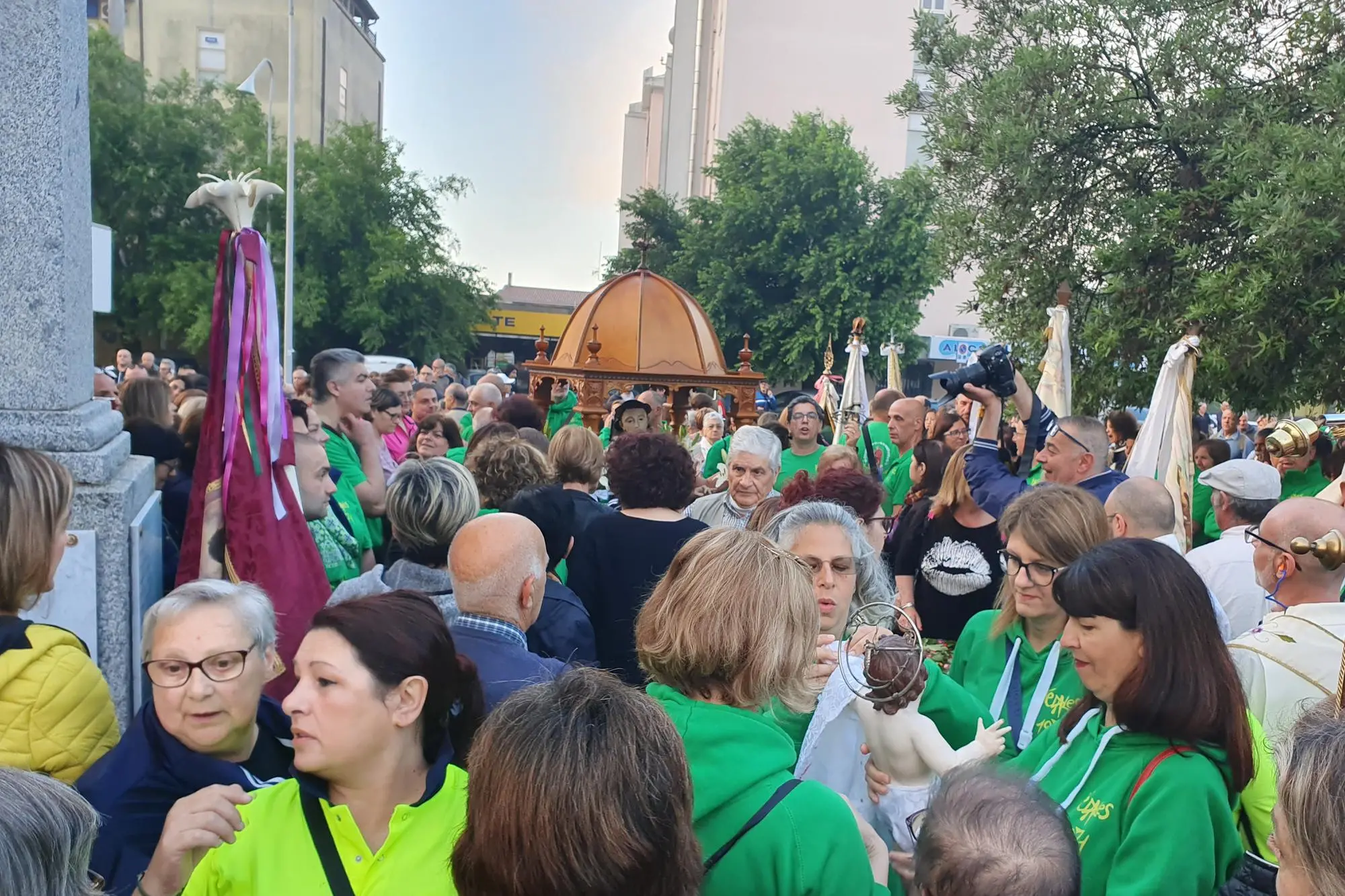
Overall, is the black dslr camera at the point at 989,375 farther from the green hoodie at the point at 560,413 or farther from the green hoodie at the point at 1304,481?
the green hoodie at the point at 560,413

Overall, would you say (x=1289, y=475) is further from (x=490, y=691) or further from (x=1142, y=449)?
(x=490, y=691)

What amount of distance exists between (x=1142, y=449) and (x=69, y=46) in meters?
6.67

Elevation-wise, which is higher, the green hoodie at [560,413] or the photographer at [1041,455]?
the photographer at [1041,455]

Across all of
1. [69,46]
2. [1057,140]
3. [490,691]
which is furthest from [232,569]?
[1057,140]

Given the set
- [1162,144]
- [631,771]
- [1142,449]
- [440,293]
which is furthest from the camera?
[440,293]

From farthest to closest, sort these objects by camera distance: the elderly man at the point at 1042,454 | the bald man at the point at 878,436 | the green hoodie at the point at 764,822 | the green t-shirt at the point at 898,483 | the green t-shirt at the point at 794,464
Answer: the bald man at the point at 878,436 < the green t-shirt at the point at 898,483 < the green t-shirt at the point at 794,464 < the elderly man at the point at 1042,454 < the green hoodie at the point at 764,822

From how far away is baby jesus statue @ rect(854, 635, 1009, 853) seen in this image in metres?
2.60

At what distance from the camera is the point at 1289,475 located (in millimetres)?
8172

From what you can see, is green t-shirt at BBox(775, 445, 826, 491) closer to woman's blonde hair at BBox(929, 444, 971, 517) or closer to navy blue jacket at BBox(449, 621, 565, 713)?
Result: woman's blonde hair at BBox(929, 444, 971, 517)

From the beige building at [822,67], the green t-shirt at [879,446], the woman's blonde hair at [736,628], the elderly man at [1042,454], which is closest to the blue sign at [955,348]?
the beige building at [822,67]

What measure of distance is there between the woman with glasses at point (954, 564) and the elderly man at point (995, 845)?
10.2 feet

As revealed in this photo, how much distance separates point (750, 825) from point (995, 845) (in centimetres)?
47

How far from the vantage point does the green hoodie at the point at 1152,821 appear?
7.77 feet

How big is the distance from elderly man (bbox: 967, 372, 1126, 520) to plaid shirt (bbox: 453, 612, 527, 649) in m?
2.70
